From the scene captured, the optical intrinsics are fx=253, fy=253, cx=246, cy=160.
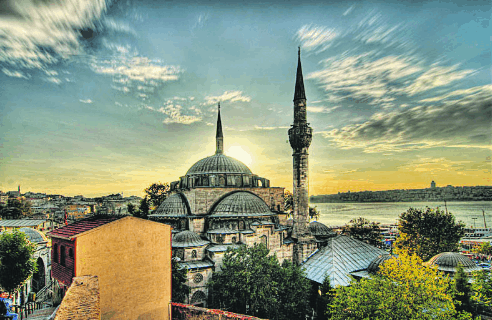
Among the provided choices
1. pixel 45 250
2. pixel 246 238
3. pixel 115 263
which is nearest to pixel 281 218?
pixel 246 238

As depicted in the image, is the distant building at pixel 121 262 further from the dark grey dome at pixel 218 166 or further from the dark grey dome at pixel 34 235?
the dark grey dome at pixel 34 235

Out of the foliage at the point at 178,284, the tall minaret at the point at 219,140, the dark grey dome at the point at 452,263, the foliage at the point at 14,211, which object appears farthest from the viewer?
the foliage at the point at 14,211

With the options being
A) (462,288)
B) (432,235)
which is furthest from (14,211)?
(432,235)

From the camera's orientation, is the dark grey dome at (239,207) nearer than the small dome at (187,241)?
No

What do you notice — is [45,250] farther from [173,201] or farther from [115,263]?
[115,263]

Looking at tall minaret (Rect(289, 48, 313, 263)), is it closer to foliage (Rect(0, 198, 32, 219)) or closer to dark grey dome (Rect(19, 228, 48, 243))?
dark grey dome (Rect(19, 228, 48, 243))

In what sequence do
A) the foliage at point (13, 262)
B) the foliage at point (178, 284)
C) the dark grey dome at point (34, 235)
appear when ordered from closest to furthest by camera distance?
the foliage at point (13, 262) → the foliage at point (178, 284) → the dark grey dome at point (34, 235)

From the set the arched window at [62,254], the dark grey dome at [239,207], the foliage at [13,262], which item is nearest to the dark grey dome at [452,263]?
the dark grey dome at [239,207]
